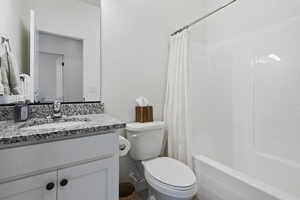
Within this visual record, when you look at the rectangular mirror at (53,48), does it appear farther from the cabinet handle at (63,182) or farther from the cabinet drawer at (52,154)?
the cabinet handle at (63,182)

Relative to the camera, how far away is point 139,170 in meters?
1.72

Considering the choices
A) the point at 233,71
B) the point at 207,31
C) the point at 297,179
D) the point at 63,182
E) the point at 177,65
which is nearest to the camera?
the point at 63,182

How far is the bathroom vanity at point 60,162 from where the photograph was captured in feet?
Result: 2.26

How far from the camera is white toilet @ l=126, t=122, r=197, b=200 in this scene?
Answer: 110 cm

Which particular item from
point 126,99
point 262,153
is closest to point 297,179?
point 262,153

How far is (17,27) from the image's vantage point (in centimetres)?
124

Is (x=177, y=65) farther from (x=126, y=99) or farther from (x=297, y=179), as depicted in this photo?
(x=297, y=179)

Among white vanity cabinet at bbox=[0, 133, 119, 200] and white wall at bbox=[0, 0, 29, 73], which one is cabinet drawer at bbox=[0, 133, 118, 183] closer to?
white vanity cabinet at bbox=[0, 133, 119, 200]

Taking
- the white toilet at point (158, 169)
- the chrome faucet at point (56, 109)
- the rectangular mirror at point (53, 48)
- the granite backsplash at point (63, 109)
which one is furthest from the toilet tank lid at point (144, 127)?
the chrome faucet at point (56, 109)

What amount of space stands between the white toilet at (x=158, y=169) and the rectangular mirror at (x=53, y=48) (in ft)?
1.81

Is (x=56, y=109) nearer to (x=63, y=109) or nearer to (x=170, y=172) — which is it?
(x=63, y=109)

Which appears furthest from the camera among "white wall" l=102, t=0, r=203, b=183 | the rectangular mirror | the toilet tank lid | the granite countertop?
"white wall" l=102, t=0, r=203, b=183

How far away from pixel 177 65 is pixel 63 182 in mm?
1390

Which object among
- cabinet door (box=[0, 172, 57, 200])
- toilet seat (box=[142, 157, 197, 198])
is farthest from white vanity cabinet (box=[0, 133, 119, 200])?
toilet seat (box=[142, 157, 197, 198])
